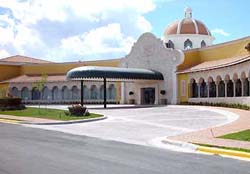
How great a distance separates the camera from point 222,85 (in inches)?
1655

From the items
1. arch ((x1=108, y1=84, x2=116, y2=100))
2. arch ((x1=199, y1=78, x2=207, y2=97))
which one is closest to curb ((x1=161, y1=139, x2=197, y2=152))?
arch ((x1=199, y1=78, x2=207, y2=97))

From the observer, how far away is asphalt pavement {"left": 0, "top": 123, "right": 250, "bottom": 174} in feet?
31.2

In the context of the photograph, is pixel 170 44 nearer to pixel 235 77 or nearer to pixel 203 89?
pixel 203 89

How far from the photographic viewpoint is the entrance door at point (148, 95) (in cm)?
5231

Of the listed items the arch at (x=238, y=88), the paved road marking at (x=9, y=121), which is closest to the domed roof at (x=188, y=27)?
the arch at (x=238, y=88)

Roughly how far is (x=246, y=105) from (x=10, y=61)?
44.2m

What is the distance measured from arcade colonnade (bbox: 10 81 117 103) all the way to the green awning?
10.3 meters

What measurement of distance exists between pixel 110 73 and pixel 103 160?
109 ft

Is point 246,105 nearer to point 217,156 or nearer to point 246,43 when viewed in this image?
point 246,43

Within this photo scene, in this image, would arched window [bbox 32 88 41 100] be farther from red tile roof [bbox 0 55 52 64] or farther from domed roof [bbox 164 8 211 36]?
domed roof [bbox 164 8 211 36]

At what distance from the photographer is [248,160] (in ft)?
37.7

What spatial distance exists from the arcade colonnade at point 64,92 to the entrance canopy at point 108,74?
33.7 feet

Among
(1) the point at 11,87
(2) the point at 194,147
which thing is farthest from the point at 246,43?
(1) the point at 11,87

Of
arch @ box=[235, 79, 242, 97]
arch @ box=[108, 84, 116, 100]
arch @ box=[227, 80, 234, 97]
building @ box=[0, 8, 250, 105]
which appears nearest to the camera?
arch @ box=[235, 79, 242, 97]
